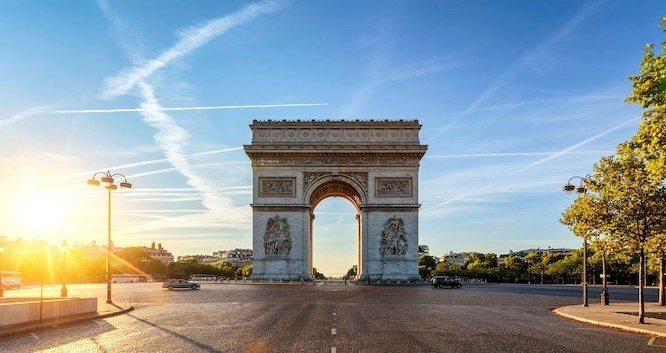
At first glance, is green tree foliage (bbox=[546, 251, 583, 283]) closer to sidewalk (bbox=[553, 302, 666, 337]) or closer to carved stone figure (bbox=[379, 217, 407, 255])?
carved stone figure (bbox=[379, 217, 407, 255])

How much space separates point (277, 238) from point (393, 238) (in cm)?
1196

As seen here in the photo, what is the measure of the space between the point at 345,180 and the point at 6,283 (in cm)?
3384

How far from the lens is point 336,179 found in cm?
6931

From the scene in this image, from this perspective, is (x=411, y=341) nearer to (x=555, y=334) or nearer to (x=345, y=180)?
(x=555, y=334)

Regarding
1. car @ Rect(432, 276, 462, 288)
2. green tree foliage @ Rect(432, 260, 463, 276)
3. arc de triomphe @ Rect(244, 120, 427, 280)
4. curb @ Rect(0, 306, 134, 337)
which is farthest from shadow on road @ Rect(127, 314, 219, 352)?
green tree foliage @ Rect(432, 260, 463, 276)

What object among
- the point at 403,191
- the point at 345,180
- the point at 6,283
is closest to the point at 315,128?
the point at 345,180

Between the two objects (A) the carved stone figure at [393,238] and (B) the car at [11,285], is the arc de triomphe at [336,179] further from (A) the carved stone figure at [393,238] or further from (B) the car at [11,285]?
(B) the car at [11,285]

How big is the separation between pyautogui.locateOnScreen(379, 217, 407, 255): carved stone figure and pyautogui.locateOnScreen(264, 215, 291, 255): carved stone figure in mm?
9704

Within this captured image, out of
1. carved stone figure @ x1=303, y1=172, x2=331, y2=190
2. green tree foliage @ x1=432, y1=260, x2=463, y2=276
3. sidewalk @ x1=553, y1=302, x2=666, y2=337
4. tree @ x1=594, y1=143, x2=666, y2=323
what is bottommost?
green tree foliage @ x1=432, y1=260, x2=463, y2=276

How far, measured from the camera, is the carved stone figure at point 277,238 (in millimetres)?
66875

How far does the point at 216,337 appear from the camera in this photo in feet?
60.2

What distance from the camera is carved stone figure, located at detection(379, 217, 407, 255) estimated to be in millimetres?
67000

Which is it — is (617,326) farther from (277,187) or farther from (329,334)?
(277,187)

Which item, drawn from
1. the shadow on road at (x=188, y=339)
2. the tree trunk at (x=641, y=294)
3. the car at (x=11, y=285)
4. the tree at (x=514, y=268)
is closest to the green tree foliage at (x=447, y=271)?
the tree at (x=514, y=268)
